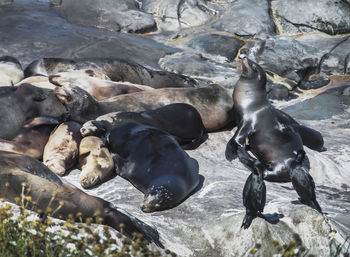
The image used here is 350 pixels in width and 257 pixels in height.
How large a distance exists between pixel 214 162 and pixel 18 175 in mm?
2851

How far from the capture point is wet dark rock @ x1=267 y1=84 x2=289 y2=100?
11266 mm

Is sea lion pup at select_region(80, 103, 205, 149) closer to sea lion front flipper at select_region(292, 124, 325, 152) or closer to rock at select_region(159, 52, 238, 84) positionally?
sea lion front flipper at select_region(292, 124, 325, 152)

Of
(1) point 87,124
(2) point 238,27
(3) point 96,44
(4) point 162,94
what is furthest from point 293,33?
(1) point 87,124

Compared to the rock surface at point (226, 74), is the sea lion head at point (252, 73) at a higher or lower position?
higher

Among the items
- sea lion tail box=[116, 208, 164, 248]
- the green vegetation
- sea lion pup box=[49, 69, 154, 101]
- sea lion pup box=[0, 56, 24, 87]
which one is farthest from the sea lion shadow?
sea lion pup box=[0, 56, 24, 87]

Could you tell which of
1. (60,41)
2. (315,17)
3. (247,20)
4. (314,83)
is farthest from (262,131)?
(315,17)

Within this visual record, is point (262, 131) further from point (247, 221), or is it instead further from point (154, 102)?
point (247, 221)

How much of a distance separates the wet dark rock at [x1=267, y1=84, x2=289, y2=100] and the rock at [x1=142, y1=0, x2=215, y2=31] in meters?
4.41

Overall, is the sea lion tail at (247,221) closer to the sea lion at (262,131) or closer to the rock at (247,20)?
the sea lion at (262,131)

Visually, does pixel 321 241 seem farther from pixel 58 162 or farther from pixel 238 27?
pixel 238 27

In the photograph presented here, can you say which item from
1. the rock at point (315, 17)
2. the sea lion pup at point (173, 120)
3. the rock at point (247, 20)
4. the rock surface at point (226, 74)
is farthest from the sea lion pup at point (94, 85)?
the rock at point (315, 17)

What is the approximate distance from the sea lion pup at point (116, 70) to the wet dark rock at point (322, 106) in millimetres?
2256

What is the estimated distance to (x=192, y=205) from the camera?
16.1ft

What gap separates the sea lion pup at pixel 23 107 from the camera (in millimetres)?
6000
